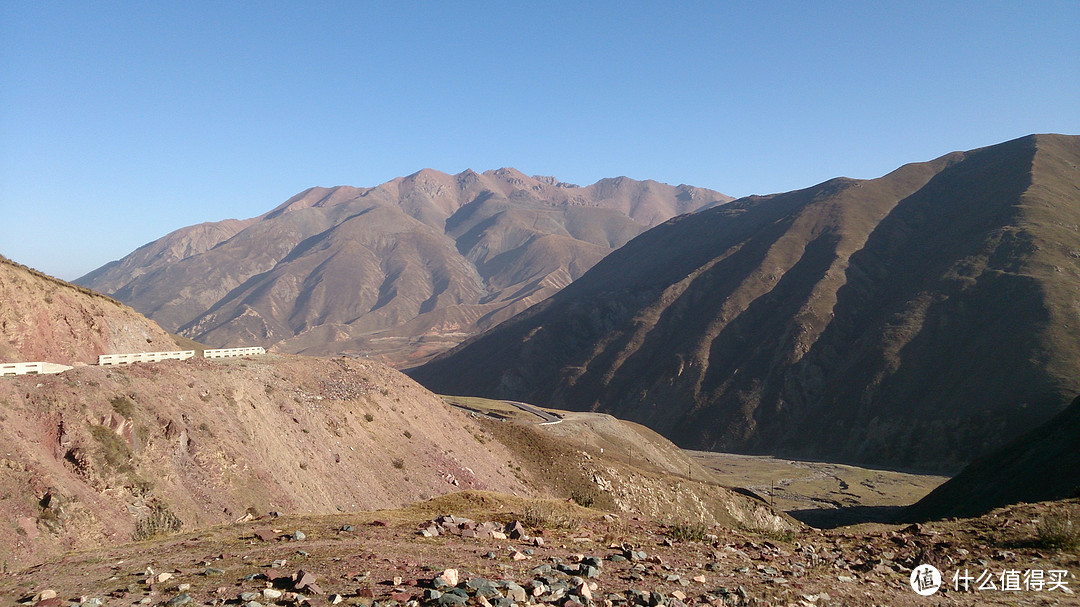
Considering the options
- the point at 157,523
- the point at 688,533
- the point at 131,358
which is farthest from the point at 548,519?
the point at 131,358

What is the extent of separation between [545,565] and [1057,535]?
1134 cm

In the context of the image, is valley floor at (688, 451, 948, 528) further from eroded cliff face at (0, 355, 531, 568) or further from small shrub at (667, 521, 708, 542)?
small shrub at (667, 521, 708, 542)

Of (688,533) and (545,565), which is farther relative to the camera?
(688,533)

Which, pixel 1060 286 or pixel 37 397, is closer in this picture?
pixel 37 397

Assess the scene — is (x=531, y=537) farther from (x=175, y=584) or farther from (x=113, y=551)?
(x=113, y=551)

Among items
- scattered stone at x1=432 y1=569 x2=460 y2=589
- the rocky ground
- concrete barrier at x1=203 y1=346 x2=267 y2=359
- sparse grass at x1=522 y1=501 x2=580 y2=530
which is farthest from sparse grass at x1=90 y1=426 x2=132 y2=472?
scattered stone at x1=432 y1=569 x2=460 y2=589

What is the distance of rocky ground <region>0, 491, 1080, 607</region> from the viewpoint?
1002 centimetres

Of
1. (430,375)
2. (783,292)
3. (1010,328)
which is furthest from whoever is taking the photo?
(430,375)

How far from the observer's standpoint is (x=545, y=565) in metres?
11.7

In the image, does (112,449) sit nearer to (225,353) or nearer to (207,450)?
(207,450)

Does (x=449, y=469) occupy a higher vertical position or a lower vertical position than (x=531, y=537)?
lower

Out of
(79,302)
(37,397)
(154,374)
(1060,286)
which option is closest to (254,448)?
(154,374)

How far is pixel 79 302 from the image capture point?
1542 inches

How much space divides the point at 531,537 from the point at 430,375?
578 feet
